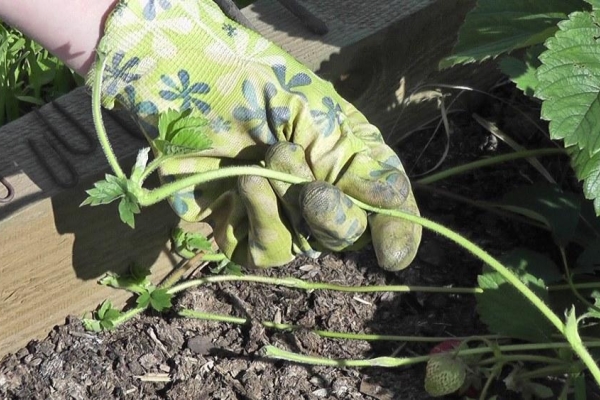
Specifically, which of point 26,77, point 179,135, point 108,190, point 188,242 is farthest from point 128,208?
point 26,77

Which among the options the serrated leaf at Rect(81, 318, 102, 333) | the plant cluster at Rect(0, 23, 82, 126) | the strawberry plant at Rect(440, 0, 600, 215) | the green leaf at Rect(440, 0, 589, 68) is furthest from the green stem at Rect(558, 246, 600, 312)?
the plant cluster at Rect(0, 23, 82, 126)

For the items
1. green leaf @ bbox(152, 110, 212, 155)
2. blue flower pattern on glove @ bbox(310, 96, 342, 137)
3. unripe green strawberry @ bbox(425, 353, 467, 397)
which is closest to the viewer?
green leaf @ bbox(152, 110, 212, 155)

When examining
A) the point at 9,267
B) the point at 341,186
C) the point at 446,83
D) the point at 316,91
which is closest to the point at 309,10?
the point at 446,83

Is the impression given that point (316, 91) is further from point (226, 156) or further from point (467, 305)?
point (467, 305)

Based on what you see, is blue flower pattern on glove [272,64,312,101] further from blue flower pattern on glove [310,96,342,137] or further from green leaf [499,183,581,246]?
green leaf [499,183,581,246]

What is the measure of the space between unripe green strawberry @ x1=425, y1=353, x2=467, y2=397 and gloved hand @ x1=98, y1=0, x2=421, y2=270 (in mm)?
275

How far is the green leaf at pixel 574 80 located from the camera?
1.55m

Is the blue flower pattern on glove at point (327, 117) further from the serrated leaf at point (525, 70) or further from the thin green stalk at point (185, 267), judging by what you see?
the thin green stalk at point (185, 267)

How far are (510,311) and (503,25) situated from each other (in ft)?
1.75

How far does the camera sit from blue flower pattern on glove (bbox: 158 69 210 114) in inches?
61.9

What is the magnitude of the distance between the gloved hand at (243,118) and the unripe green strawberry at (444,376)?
0.28 metres

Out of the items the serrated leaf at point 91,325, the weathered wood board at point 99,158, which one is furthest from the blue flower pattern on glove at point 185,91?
the serrated leaf at point 91,325

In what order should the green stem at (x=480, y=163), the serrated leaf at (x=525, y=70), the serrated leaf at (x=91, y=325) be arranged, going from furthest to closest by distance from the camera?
the green stem at (x=480, y=163), the serrated leaf at (x=91, y=325), the serrated leaf at (x=525, y=70)

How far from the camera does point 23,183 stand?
1718mm
